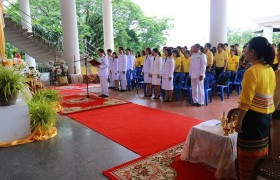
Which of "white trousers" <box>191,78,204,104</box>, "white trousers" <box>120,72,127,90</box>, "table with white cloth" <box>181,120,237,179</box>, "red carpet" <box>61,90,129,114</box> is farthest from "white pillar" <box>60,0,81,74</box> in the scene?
"table with white cloth" <box>181,120,237,179</box>

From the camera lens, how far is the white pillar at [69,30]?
1181 cm

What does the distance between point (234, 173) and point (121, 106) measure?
169 inches

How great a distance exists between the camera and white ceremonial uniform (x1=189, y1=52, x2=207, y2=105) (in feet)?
20.7

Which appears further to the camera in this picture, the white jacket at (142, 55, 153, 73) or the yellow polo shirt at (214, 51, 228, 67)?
the white jacket at (142, 55, 153, 73)

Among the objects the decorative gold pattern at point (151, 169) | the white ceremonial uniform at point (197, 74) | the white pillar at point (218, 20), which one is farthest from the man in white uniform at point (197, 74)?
the decorative gold pattern at point (151, 169)

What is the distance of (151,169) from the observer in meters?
3.06

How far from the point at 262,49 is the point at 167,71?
196 inches

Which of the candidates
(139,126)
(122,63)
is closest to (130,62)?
(122,63)

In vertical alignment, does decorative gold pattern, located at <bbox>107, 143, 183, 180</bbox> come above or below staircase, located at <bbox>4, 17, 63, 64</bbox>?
below

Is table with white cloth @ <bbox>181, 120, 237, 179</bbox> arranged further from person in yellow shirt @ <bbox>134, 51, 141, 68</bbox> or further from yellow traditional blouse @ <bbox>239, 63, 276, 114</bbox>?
person in yellow shirt @ <bbox>134, 51, 141, 68</bbox>

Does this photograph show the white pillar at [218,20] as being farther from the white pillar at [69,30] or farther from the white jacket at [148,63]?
the white pillar at [69,30]

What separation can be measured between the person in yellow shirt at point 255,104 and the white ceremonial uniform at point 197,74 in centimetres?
410

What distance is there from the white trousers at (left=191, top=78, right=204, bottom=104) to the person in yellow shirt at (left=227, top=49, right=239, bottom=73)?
6.82ft

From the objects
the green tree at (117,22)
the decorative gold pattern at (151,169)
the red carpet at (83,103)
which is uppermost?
the green tree at (117,22)
